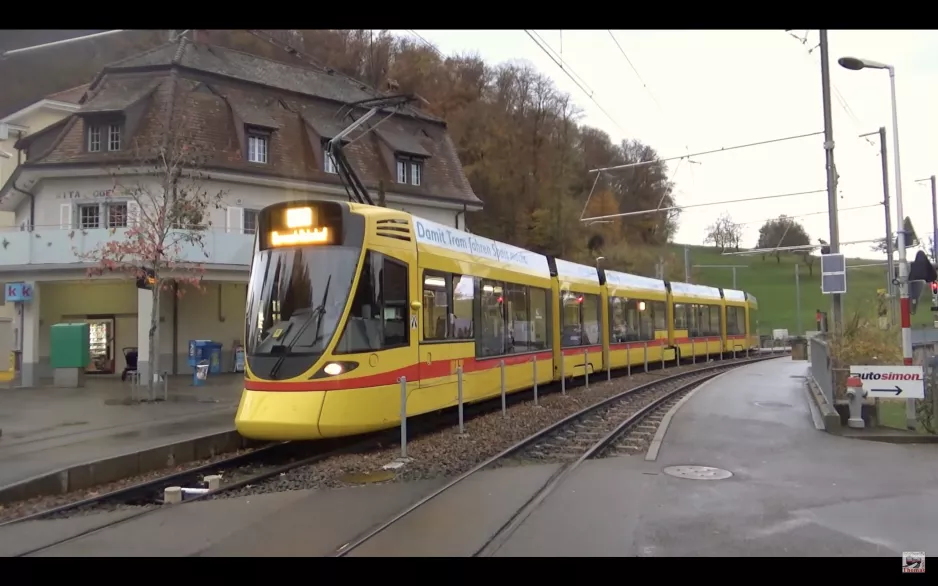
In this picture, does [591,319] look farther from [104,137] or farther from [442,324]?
[104,137]

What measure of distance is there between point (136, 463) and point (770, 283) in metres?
83.2

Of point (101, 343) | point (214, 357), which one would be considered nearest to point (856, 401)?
point (214, 357)

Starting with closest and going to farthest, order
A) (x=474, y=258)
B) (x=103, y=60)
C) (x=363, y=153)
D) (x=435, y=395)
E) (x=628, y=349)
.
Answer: (x=435, y=395), (x=474, y=258), (x=628, y=349), (x=363, y=153), (x=103, y=60)

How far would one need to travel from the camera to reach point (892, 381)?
11039 mm

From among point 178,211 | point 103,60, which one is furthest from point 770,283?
point 178,211

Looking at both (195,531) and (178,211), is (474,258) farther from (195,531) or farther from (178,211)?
(178,211)

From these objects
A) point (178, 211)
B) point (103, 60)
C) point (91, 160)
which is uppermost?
point (103, 60)

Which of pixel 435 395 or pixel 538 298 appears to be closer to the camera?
pixel 435 395

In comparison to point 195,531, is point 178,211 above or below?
above

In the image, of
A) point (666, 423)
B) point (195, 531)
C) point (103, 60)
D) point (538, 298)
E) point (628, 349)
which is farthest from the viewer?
point (103, 60)

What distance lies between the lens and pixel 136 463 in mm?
9656

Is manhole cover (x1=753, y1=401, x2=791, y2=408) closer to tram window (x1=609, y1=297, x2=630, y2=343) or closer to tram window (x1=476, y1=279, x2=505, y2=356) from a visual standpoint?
tram window (x1=476, y1=279, x2=505, y2=356)

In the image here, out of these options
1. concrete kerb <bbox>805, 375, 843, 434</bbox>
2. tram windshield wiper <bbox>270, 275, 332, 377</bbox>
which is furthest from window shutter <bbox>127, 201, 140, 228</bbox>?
concrete kerb <bbox>805, 375, 843, 434</bbox>

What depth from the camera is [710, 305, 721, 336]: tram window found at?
3350 centimetres
